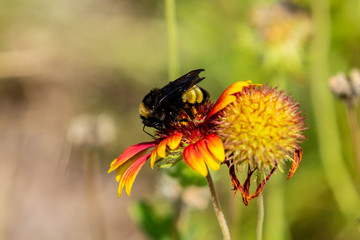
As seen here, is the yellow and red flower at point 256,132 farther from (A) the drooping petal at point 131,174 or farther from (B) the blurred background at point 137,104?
(B) the blurred background at point 137,104

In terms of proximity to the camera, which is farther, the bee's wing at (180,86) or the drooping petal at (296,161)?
the bee's wing at (180,86)

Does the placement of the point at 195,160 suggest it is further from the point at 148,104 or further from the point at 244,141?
the point at 148,104

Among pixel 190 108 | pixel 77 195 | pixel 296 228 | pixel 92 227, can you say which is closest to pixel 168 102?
pixel 190 108

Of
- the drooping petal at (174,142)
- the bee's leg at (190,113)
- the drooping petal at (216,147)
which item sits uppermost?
the bee's leg at (190,113)

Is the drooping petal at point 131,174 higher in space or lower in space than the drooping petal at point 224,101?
lower

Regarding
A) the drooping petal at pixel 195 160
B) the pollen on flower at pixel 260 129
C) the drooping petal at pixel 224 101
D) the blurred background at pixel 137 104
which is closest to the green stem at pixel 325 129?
the blurred background at pixel 137 104

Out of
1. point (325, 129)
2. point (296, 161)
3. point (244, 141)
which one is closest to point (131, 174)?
point (244, 141)

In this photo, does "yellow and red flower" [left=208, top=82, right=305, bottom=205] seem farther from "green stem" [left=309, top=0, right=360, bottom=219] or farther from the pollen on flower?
"green stem" [left=309, top=0, right=360, bottom=219]
